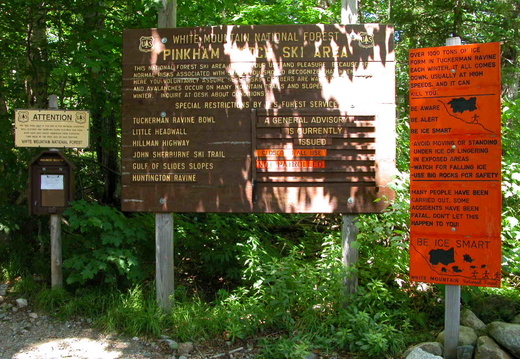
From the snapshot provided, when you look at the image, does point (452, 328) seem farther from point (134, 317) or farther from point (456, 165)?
point (134, 317)

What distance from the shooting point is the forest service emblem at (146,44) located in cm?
514

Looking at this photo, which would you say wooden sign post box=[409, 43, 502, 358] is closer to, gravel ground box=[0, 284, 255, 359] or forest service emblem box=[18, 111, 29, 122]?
gravel ground box=[0, 284, 255, 359]

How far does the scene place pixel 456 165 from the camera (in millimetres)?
4062

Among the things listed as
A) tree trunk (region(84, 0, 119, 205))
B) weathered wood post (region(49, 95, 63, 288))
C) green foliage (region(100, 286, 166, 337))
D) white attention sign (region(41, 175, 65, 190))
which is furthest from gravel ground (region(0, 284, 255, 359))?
tree trunk (region(84, 0, 119, 205))

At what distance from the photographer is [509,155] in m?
5.33

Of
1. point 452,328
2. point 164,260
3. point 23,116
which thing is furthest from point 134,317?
point 452,328

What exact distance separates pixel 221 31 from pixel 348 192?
244cm

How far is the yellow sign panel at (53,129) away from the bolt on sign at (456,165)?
413 cm

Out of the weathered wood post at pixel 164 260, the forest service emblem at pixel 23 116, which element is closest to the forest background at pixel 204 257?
the weathered wood post at pixel 164 260

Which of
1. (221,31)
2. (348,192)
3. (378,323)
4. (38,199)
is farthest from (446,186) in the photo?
(38,199)

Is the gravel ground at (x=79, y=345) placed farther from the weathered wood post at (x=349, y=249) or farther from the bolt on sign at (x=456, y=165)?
the bolt on sign at (x=456, y=165)

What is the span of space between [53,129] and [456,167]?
4.89 metres

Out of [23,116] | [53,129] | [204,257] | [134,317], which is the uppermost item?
[23,116]

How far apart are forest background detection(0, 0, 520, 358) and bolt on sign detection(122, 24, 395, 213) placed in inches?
23.3
